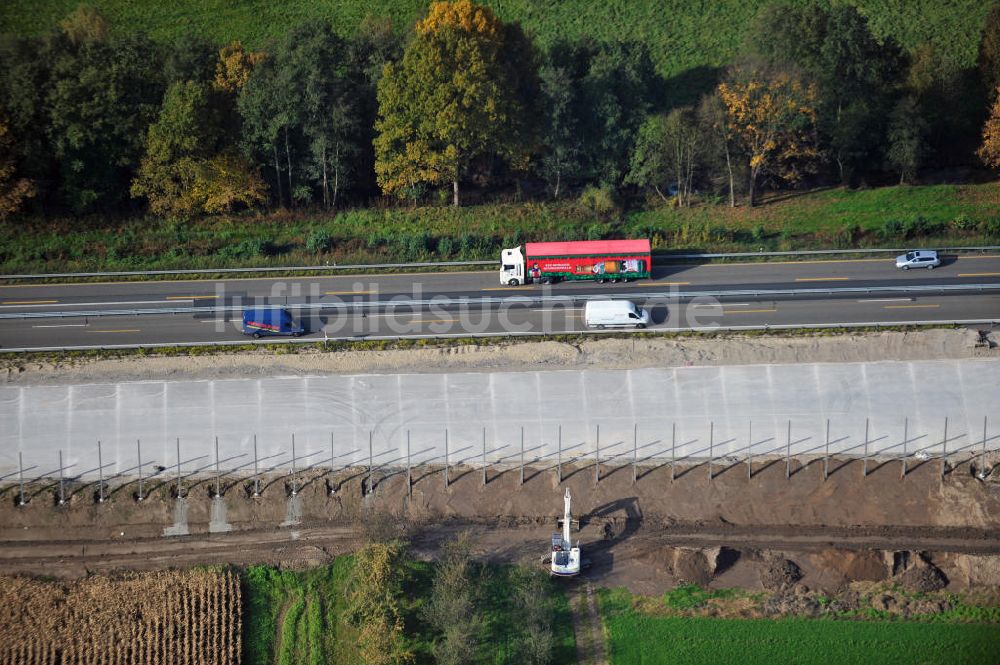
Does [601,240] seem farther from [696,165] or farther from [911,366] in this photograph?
[911,366]

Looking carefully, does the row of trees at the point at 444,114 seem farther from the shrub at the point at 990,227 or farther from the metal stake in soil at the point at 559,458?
the metal stake in soil at the point at 559,458

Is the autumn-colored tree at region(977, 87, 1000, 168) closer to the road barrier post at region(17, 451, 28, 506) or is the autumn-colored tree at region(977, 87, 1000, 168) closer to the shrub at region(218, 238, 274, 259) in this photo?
the shrub at region(218, 238, 274, 259)

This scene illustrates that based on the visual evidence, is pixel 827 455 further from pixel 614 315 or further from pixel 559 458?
pixel 614 315

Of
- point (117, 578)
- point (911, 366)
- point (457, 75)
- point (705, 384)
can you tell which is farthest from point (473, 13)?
point (117, 578)

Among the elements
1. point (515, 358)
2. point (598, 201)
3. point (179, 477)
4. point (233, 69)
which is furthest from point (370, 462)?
point (233, 69)

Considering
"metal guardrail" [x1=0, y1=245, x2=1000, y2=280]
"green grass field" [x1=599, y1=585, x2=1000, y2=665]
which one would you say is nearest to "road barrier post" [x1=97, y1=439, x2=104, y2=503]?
"metal guardrail" [x1=0, y1=245, x2=1000, y2=280]

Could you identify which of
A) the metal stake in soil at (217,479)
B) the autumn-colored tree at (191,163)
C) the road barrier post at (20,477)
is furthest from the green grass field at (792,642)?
the autumn-colored tree at (191,163)
